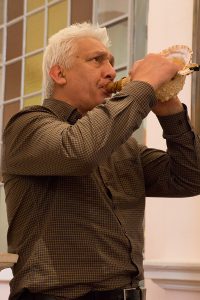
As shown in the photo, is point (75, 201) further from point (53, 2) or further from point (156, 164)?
point (53, 2)

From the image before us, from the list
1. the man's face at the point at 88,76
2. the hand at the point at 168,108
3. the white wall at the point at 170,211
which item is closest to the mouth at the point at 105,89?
the man's face at the point at 88,76

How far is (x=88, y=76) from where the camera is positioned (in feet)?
4.63

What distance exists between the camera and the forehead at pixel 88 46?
4.73ft

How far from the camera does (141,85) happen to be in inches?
47.2

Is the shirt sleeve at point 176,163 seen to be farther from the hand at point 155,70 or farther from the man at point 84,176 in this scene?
the hand at point 155,70

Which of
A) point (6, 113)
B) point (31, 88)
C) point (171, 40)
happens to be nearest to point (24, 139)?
point (171, 40)

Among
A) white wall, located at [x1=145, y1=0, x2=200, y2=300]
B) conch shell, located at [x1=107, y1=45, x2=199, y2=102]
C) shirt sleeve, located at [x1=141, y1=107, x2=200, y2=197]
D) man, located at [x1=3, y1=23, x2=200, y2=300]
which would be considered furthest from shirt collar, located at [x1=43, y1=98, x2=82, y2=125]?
white wall, located at [x1=145, y1=0, x2=200, y2=300]

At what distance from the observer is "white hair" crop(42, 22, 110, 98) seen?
1.44 m

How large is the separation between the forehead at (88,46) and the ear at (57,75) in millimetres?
64

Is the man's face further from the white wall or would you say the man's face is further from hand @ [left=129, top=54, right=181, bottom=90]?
the white wall

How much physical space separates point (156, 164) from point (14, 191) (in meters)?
0.39

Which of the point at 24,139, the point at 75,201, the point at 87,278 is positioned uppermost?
the point at 24,139

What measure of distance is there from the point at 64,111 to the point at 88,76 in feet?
0.36

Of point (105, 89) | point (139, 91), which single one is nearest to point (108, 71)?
point (105, 89)
